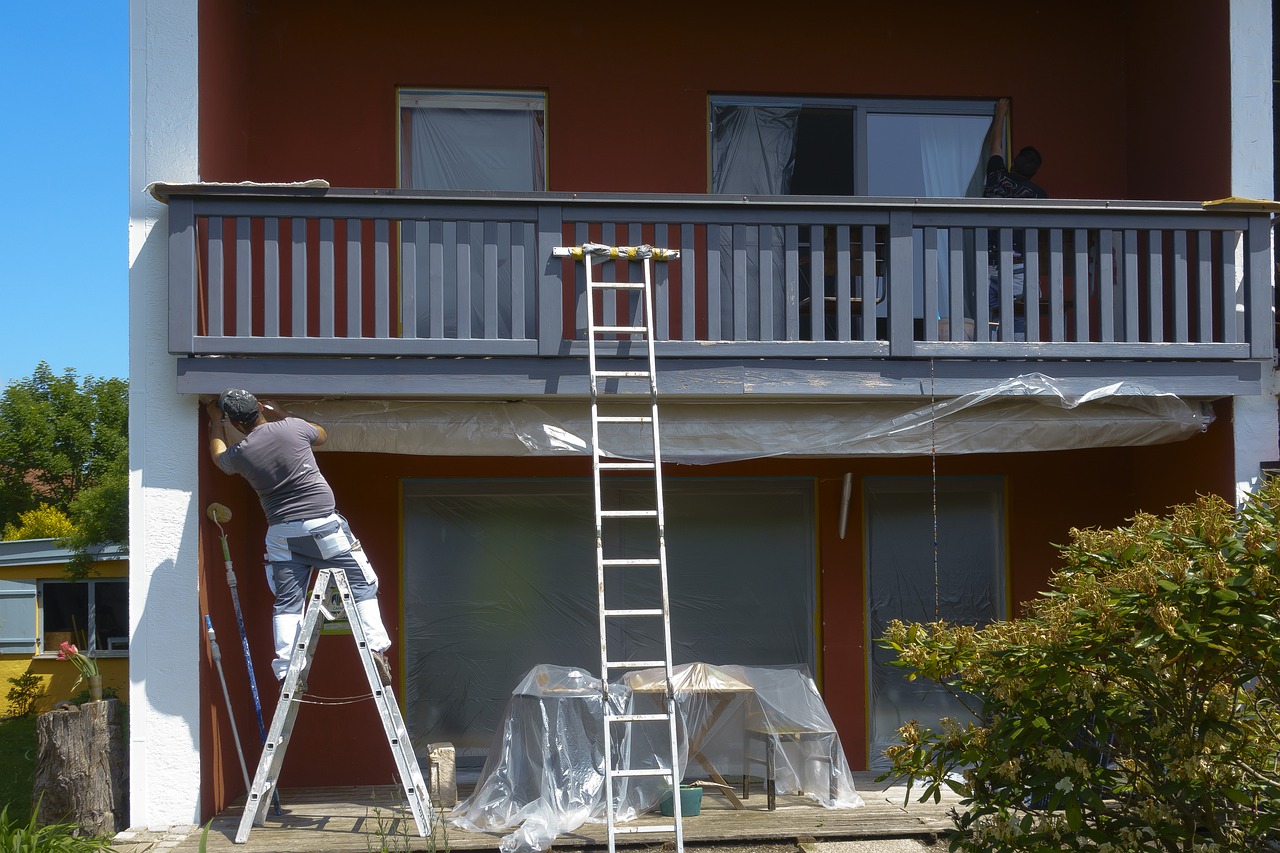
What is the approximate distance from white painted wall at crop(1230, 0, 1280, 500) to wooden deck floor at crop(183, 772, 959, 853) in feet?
9.08

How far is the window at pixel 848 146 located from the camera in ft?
28.0

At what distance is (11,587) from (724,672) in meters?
12.8

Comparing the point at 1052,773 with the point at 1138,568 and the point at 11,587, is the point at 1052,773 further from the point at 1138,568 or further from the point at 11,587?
the point at 11,587

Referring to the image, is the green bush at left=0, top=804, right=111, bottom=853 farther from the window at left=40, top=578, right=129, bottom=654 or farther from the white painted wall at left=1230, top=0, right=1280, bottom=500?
A: the window at left=40, top=578, right=129, bottom=654

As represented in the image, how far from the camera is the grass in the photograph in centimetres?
735

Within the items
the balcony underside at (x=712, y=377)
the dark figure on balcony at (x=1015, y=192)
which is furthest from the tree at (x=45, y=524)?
the dark figure on balcony at (x=1015, y=192)

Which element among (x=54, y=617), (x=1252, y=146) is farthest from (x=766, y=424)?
(x=54, y=617)

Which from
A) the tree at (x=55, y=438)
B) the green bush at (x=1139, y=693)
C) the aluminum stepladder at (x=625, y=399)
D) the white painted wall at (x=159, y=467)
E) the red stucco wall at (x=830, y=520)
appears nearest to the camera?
the green bush at (x=1139, y=693)

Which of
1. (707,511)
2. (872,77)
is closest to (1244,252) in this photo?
(872,77)

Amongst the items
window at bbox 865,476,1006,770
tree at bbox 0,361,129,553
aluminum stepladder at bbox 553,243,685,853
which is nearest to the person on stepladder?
aluminum stepladder at bbox 553,243,685,853

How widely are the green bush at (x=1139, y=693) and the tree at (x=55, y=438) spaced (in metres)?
19.8

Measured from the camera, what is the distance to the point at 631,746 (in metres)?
6.40

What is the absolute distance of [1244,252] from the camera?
698 cm

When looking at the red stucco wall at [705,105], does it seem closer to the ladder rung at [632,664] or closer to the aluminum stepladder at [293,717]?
the aluminum stepladder at [293,717]
